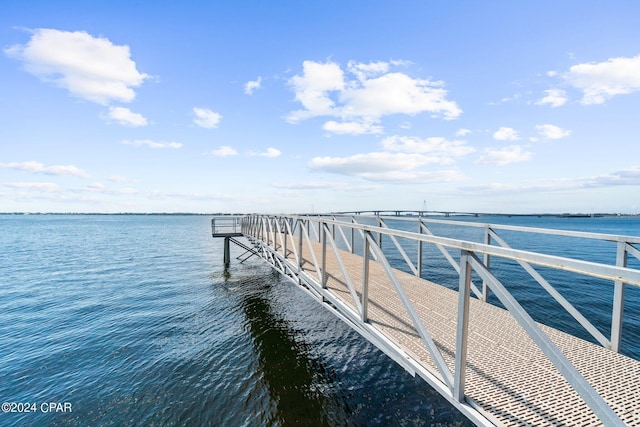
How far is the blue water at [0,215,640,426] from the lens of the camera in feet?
21.6

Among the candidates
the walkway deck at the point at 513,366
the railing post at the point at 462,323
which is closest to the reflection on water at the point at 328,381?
the walkway deck at the point at 513,366

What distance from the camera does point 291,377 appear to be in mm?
7883

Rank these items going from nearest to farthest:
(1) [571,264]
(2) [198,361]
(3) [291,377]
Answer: (1) [571,264], (3) [291,377], (2) [198,361]

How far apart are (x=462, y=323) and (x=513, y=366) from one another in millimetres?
1670

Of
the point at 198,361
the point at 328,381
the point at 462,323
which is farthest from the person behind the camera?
the point at 198,361

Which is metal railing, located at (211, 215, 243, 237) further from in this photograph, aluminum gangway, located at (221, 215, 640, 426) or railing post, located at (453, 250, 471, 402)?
railing post, located at (453, 250, 471, 402)

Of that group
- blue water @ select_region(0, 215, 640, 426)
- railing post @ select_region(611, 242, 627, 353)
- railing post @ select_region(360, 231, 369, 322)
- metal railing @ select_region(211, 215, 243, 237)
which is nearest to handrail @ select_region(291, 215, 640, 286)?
railing post @ select_region(360, 231, 369, 322)

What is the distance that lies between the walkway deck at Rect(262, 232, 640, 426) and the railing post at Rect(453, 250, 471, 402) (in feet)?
0.87

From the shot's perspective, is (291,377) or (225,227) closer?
(291,377)

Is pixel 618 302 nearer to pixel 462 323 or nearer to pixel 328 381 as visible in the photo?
pixel 462 323

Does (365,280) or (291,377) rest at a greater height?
(365,280)

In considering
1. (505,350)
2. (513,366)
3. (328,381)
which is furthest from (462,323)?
(328,381)

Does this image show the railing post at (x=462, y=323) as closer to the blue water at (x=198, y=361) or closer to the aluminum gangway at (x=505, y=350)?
the aluminum gangway at (x=505, y=350)

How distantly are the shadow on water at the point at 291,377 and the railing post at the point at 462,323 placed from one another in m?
4.37
